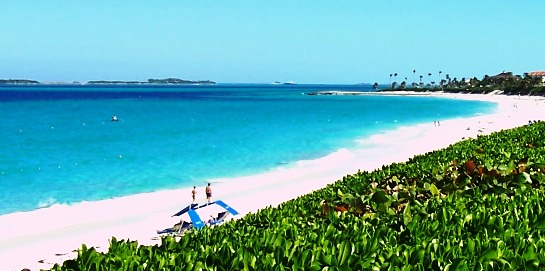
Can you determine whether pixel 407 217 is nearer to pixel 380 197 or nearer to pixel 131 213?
pixel 380 197

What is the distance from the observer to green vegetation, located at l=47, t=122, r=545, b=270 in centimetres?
369

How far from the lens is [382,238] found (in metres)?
4.61

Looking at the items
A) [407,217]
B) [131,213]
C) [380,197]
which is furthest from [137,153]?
[407,217]

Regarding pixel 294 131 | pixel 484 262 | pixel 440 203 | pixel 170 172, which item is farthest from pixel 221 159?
pixel 484 262

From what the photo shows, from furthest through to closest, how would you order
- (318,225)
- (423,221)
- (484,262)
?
(318,225) → (423,221) → (484,262)

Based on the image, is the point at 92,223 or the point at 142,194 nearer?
the point at 92,223

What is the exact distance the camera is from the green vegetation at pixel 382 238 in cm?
369

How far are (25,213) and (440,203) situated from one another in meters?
18.9

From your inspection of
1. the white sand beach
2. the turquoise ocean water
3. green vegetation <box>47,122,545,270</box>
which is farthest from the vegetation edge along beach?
the turquoise ocean water

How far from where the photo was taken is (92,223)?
63.2ft

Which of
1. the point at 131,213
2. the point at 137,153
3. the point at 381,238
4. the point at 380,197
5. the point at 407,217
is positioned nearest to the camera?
the point at 381,238

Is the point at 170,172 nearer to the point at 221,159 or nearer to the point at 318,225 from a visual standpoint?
the point at 221,159

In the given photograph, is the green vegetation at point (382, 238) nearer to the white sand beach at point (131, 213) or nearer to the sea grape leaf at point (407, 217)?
the sea grape leaf at point (407, 217)

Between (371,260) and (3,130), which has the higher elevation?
(371,260)
